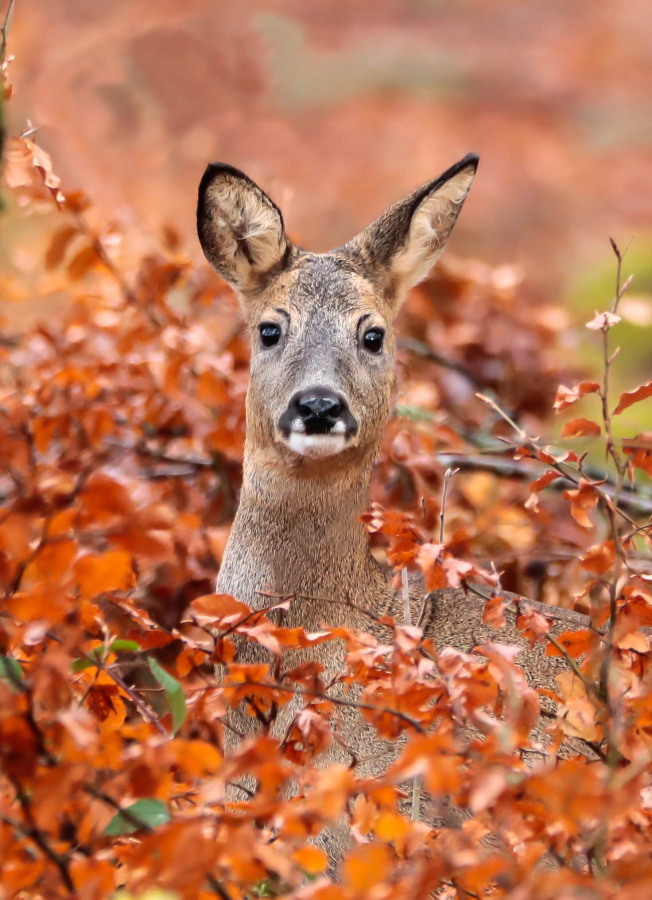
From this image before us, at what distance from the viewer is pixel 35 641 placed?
98.6 inches

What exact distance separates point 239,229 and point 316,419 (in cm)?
91

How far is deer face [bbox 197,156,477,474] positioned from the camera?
11.9 ft

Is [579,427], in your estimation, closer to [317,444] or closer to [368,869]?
[317,444]

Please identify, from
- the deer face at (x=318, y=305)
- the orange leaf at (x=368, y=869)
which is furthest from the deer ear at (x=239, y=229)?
the orange leaf at (x=368, y=869)

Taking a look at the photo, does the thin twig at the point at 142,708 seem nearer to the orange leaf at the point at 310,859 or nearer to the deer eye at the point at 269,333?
the orange leaf at the point at 310,859

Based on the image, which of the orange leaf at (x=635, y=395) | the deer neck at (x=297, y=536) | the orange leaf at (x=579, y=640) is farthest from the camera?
the deer neck at (x=297, y=536)

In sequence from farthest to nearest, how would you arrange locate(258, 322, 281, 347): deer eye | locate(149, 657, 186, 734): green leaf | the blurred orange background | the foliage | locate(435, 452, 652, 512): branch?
the blurred orange background < locate(435, 452, 652, 512): branch < locate(258, 322, 281, 347): deer eye < locate(149, 657, 186, 734): green leaf < the foliage

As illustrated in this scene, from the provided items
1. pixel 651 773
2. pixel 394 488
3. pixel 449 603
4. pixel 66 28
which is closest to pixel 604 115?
pixel 66 28

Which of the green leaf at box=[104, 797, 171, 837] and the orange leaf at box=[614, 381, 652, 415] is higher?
the orange leaf at box=[614, 381, 652, 415]

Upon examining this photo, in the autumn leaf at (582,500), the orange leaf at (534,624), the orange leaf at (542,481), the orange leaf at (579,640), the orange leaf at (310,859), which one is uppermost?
the orange leaf at (542,481)

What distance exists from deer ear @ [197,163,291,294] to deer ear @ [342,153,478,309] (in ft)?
0.91

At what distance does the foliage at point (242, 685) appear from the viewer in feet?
6.41

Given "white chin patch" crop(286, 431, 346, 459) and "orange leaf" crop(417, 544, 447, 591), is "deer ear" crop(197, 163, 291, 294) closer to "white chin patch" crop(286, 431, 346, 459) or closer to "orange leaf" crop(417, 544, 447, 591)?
"white chin patch" crop(286, 431, 346, 459)

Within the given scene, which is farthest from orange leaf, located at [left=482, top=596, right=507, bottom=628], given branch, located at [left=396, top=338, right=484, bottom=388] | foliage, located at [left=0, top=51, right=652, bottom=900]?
branch, located at [left=396, top=338, right=484, bottom=388]
